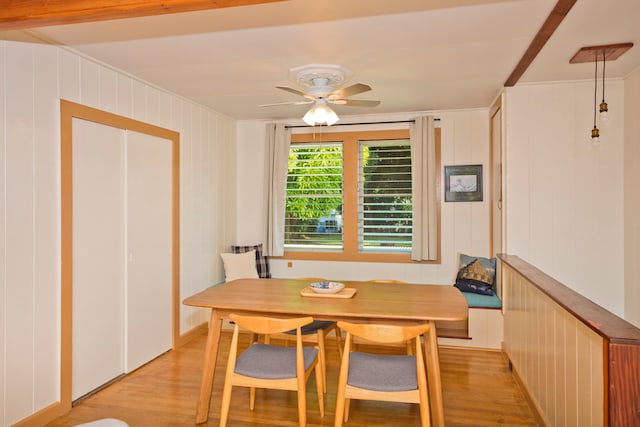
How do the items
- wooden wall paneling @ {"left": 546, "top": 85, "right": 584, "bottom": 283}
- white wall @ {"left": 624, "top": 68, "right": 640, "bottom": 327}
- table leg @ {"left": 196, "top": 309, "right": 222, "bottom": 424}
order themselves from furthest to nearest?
wooden wall paneling @ {"left": 546, "top": 85, "right": 584, "bottom": 283} → white wall @ {"left": 624, "top": 68, "right": 640, "bottom": 327} → table leg @ {"left": 196, "top": 309, "right": 222, "bottom": 424}

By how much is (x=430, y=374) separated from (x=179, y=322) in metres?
2.79

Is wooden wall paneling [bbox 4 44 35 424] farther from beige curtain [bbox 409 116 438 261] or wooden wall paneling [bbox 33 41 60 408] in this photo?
beige curtain [bbox 409 116 438 261]

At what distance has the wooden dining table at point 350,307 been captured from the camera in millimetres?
2446

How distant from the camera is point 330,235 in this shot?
544 cm

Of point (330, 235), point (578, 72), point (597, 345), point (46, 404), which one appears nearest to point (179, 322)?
point (46, 404)

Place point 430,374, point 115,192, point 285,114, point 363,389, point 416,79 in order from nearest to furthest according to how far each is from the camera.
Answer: point 363,389
point 430,374
point 115,192
point 416,79
point 285,114

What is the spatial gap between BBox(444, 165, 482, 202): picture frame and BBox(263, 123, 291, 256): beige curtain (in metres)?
2.03

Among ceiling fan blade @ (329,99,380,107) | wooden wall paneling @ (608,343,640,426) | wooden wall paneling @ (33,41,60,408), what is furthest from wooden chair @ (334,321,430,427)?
wooden wall paneling @ (33,41,60,408)

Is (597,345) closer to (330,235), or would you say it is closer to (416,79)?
(416,79)

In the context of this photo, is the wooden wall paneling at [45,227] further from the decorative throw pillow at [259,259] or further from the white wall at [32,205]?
the decorative throw pillow at [259,259]

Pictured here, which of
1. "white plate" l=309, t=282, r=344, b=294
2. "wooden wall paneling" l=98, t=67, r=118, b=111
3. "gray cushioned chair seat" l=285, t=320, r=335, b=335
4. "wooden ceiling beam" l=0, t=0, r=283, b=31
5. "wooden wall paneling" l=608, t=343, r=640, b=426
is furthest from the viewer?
"wooden wall paneling" l=98, t=67, r=118, b=111

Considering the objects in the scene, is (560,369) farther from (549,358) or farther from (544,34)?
(544,34)

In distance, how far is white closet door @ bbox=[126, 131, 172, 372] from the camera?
3.64 metres

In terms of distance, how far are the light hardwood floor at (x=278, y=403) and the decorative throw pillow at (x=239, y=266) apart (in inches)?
53.2
